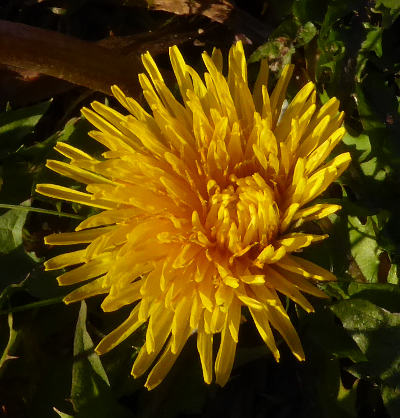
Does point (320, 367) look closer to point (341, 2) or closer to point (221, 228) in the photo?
point (221, 228)

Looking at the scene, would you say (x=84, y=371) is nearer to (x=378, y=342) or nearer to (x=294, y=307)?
(x=294, y=307)

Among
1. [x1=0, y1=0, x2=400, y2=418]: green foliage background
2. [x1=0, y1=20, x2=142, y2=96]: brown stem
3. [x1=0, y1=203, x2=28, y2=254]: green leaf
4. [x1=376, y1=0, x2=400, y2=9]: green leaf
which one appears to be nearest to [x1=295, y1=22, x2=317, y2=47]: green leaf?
[x1=0, y1=0, x2=400, y2=418]: green foliage background

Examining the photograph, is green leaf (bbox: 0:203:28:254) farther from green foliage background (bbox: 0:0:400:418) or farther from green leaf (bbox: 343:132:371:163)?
green leaf (bbox: 343:132:371:163)

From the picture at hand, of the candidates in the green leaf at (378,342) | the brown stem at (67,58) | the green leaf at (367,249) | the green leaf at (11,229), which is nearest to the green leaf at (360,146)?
the green leaf at (367,249)

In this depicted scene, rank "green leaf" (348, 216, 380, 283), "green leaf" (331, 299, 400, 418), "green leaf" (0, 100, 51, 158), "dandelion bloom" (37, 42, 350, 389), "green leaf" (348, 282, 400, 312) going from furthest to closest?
"green leaf" (0, 100, 51, 158), "green leaf" (348, 216, 380, 283), "green leaf" (348, 282, 400, 312), "green leaf" (331, 299, 400, 418), "dandelion bloom" (37, 42, 350, 389)

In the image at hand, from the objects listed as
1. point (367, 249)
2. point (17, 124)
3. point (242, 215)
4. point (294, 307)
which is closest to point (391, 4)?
point (367, 249)

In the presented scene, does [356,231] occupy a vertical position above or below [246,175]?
below

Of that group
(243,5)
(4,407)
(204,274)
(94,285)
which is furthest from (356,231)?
(4,407)
